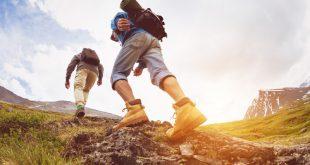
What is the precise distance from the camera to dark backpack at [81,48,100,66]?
11688mm

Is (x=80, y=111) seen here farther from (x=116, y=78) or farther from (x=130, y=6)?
(x=130, y=6)

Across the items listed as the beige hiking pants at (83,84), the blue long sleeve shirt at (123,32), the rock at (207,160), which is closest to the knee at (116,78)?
the blue long sleeve shirt at (123,32)

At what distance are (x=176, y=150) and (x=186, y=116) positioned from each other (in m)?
0.58

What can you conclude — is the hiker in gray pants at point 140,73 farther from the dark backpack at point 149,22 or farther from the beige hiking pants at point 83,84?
the beige hiking pants at point 83,84

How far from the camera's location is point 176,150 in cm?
492

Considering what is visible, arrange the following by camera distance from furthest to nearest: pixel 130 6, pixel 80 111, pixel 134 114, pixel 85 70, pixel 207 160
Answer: pixel 85 70 < pixel 80 111 < pixel 130 6 < pixel 134 114 < pixel 207 160

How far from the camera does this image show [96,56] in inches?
473

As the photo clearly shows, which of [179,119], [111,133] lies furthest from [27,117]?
[179,119]

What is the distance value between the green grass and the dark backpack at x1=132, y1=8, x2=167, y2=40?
8.33ft

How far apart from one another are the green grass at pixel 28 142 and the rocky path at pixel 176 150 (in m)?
0.42

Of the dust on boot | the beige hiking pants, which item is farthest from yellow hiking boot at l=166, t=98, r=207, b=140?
the beige hiking pants

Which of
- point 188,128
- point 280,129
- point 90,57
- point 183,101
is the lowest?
point 188,128

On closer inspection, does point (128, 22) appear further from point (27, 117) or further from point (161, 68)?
point (27, 117)

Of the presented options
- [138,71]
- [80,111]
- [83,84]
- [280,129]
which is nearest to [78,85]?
[83,84]
